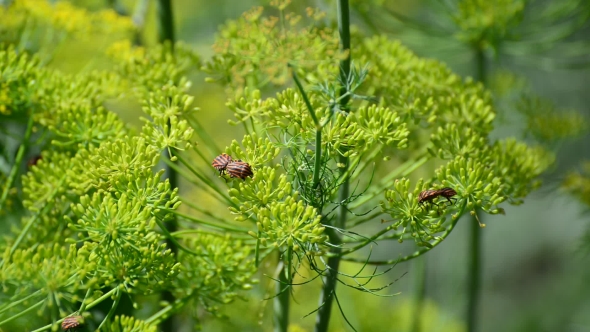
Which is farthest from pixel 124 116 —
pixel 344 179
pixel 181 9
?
pixel 344 179

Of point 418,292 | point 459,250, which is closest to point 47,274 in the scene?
point 418,292

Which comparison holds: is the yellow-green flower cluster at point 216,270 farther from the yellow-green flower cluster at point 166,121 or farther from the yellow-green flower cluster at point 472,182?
the yellow-green flower cluster at point 472,182

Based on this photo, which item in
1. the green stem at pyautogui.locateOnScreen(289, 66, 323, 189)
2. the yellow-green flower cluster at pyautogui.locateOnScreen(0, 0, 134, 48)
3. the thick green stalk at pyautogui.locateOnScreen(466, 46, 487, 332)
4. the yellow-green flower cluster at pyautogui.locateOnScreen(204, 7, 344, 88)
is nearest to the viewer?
the green stem at pyautogui.locateOnScreen(289, 66, 323, 189)

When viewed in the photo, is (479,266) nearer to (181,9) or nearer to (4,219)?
(4,219)

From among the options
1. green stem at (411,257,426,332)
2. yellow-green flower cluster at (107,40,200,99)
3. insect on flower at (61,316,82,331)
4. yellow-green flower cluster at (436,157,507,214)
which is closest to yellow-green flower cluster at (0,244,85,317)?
insect on flower at (61,316,82,331)

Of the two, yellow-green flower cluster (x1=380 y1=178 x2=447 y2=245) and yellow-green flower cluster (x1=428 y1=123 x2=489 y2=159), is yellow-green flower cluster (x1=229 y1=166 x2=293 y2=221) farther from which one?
yellow-green flower cluster (x1=428 y1=123 x2=489 y2=159)

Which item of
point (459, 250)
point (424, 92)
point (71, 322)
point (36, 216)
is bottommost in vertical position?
point (71, 322)

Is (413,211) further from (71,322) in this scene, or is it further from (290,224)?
(71,322)
